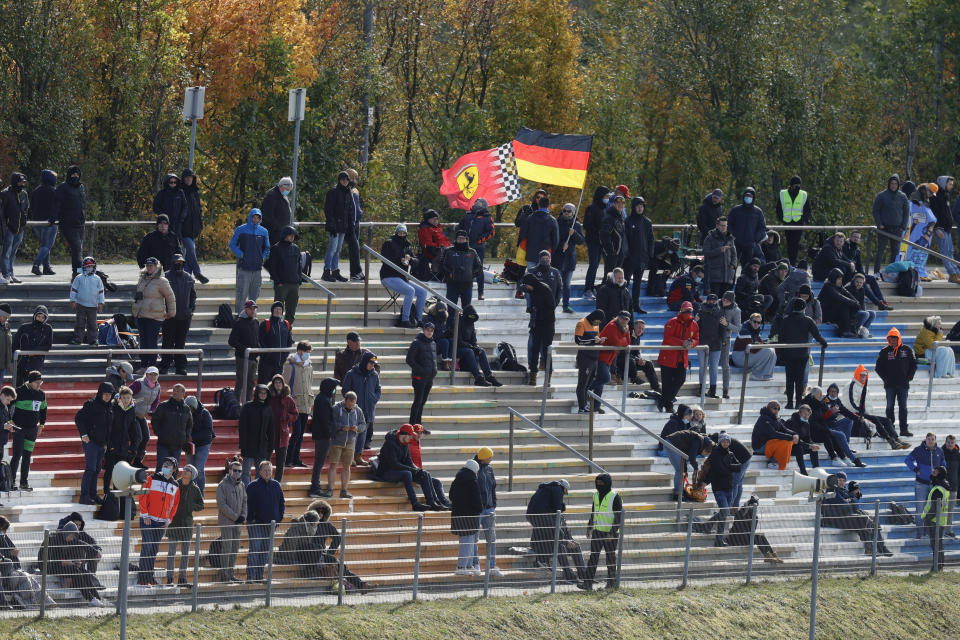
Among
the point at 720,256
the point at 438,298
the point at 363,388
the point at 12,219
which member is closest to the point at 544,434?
the point at 363,388

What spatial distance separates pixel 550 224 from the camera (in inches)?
1154

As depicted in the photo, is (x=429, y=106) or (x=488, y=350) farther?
(x=429, y=106)

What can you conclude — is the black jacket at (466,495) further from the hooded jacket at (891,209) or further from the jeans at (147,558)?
the hooded jacket at (891,209)

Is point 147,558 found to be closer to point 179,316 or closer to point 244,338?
point 244,338

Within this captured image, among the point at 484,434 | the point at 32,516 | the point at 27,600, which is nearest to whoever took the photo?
the point at 27,600

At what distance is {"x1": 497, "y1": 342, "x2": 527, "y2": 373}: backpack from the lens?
89.2 ft

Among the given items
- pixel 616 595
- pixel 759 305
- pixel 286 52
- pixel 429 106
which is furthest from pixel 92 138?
pixel 616 595

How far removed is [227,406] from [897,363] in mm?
10358

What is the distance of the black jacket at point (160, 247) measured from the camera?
85.0 ft

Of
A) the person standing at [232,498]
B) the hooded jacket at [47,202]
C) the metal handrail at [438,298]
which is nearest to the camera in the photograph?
the person standing at [232,498]

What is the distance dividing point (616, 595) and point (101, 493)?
6.33 metres

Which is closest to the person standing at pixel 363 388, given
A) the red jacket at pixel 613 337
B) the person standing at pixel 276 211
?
the red jacket at pixel 613 337

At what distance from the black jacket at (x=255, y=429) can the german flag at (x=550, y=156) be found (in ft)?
33.7

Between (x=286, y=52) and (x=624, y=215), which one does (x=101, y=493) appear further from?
(x=286, y=52)
